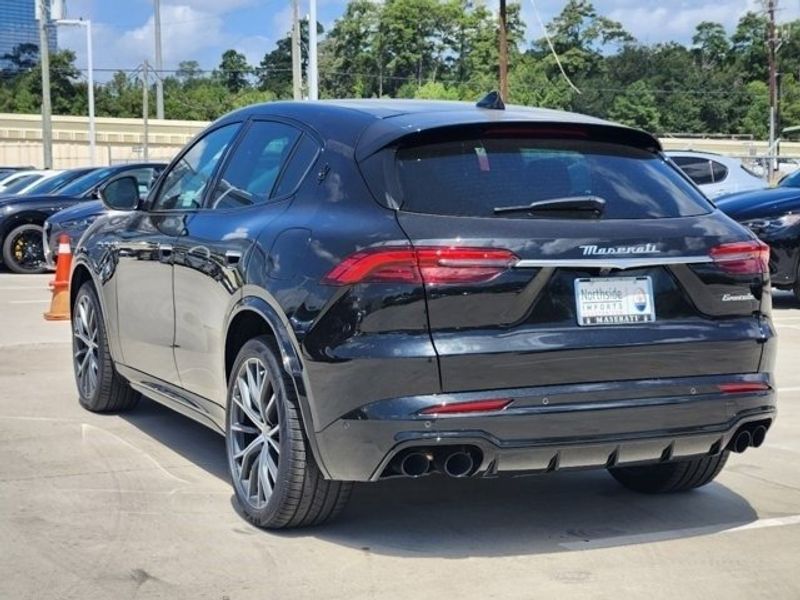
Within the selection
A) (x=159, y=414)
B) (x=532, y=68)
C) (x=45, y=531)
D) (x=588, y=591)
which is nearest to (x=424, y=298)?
(x=588, y=591)

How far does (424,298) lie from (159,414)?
3.52 meters

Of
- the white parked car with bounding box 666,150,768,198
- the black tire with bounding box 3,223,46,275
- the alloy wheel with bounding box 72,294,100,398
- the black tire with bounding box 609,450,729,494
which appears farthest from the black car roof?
the white parked car with bounding box 666,150,768,198

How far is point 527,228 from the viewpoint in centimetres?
437

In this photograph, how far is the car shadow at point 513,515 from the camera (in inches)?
187

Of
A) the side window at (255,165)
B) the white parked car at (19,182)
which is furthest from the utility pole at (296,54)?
the side window at (255,165)

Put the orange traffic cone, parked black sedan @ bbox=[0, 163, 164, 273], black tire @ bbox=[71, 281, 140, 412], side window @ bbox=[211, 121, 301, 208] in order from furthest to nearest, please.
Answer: parked black sedan @ bbox=[0, 163, 164, 273]
the orange traffic cone
black tire @ bbox=[71, 281, 140, 412]
side window @ bbox=[211, 121, 301, 208]

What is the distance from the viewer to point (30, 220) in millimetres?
17484

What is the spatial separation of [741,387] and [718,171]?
558 inches

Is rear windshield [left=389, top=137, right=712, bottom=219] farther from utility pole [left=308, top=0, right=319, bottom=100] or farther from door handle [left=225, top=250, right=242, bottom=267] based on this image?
utility pole [left=308, top=0, right=319, bottom=100]

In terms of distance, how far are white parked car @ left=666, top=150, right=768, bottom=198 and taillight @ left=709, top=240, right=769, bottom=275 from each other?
13432 millimetres

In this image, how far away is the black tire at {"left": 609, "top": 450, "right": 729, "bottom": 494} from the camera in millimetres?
5355

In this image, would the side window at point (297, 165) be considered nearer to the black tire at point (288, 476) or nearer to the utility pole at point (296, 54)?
the black tire at point (288, 476)

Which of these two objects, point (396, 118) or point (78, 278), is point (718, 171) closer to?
point (78, 278)

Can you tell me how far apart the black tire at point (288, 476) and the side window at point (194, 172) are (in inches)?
51.3
